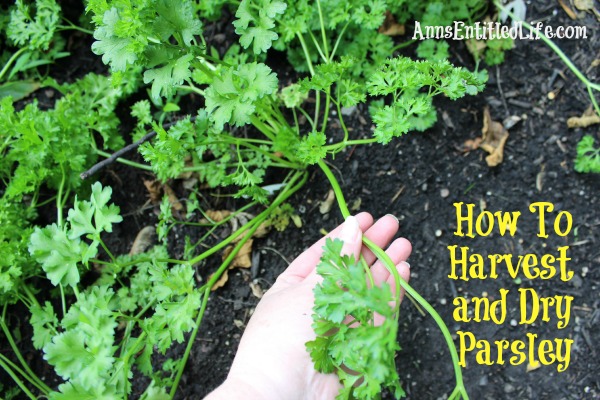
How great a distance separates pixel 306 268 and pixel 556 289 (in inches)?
47.5

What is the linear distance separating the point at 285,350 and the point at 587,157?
1.65 meters

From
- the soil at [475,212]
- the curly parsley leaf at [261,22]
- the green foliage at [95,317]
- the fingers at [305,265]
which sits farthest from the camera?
the soil at [475,212]

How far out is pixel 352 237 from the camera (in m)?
2.10

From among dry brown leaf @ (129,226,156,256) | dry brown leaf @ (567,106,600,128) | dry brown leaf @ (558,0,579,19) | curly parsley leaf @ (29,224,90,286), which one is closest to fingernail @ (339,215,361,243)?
curly parsley leaf @ (29,224,90,286)

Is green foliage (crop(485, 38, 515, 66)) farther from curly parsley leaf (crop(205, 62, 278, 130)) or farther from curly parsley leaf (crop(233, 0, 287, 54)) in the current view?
curly parsley leaf (crop(205, 62, 278, 130))

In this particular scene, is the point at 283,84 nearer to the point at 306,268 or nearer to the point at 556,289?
the point at 306,268

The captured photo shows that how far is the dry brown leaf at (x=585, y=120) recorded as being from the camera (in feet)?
8.95

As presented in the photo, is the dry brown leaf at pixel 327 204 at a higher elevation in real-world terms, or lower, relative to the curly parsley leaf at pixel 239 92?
lower

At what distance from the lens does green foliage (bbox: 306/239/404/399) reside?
159 cm

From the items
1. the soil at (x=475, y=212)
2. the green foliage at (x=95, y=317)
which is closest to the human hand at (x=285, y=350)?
the green foliage at (x=95, y=317)

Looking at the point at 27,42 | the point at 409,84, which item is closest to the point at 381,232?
the point at 409,84

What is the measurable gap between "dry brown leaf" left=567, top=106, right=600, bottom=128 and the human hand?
4.03ft

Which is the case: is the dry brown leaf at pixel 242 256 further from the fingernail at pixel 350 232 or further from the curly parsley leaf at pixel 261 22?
the curly parsley leaf at pixel 261 22

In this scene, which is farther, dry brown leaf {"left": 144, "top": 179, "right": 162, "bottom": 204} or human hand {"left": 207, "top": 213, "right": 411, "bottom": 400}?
dry brown leaf {"left": 144, "top": 179, "right": 162, "bottom": 204}
